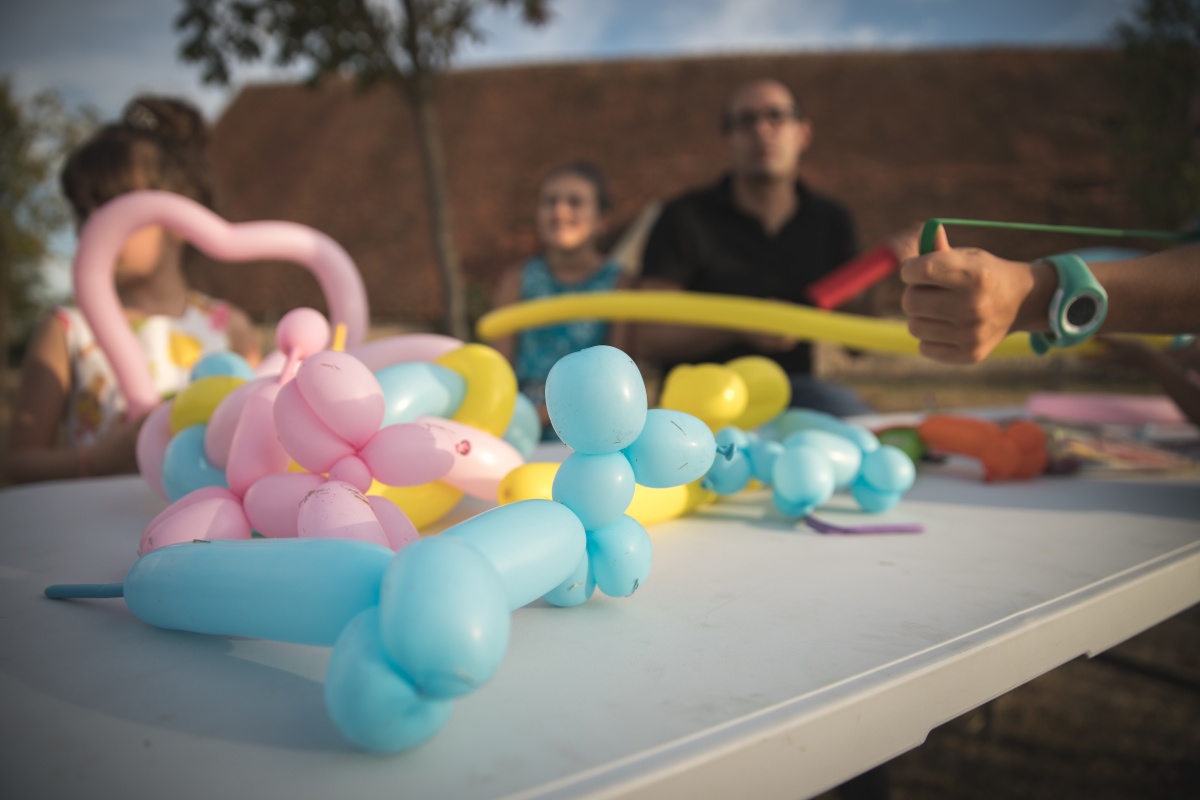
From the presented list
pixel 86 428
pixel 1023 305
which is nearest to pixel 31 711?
Answer: pixel 1023 305

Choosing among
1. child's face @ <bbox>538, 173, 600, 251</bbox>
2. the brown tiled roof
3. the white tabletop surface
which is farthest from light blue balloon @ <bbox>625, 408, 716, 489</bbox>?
the brown tiled roof

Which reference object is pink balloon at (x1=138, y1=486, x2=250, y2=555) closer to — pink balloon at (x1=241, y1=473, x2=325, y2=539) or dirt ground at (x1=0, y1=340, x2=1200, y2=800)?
pink balloon at (x1=241, y1=473, x2=325, y2=539)

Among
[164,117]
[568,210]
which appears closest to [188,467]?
[164,117]

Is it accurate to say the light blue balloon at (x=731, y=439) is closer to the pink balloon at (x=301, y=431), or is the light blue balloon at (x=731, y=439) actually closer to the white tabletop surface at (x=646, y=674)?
the white tabletop surface at (x=646, y=674)

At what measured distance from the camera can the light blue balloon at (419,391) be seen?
0.66 m

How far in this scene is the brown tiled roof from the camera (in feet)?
37.3

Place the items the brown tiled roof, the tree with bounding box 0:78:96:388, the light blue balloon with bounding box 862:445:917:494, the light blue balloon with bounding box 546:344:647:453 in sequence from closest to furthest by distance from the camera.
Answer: the light blue balloon with bounding box 546:344:647:453
the light blue balloon with bounding box 862:445:917:494
the tree with bounding box 0:78:96:388
the brown tiled roof

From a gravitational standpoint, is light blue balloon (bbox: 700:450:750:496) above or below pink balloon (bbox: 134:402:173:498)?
below

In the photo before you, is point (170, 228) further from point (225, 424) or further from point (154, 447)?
point (225, 424)

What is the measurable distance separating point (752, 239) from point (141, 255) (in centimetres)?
161

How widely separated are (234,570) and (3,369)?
786 centimetres

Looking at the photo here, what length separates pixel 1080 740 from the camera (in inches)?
55.3

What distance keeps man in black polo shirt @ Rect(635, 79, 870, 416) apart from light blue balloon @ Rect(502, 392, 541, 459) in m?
1.12

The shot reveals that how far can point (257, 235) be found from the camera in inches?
39.6
